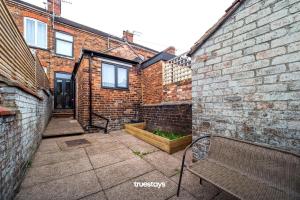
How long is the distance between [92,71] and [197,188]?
574cm

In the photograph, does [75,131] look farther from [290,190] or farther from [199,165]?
[290,190]

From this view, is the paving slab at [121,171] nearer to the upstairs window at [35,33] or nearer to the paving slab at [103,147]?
the paving slab at [103,147]

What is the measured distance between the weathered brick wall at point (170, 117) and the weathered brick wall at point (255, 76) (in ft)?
5.09

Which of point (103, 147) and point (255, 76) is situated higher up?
point (255, 76)

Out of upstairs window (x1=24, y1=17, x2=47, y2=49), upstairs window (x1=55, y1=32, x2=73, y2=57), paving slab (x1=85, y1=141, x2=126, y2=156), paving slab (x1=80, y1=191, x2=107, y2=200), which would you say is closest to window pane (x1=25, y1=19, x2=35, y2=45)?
upstairs window (x1=24, y1=17, x2=47, y2=49)

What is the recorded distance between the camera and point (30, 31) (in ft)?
33.0

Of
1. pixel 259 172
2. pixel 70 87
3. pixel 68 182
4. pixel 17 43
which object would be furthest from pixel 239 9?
pixel 70 87

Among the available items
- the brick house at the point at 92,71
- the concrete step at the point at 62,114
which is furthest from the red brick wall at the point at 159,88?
the concrete step at the point at 62,114

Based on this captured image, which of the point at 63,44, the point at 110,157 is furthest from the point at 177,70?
the point at 63,44

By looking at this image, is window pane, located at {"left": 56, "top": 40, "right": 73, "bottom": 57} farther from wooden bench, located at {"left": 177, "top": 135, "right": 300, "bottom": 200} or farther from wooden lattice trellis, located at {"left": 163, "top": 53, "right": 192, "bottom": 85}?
wooden bench, located at {"left": 177, "top": 135, "right": 300, "bottom": 200}

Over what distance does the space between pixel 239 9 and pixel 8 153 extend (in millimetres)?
4099

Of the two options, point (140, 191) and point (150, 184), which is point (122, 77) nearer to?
point (150, 184)

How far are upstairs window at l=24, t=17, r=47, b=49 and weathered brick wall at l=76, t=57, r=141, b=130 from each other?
650cm

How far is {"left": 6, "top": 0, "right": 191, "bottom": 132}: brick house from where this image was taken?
611 cm
